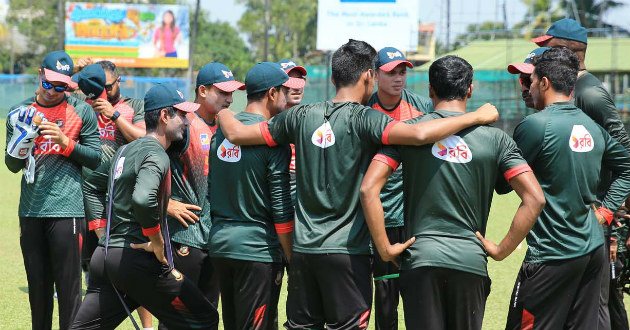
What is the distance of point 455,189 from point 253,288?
1552 mm

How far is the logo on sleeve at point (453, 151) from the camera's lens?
14.6 feet

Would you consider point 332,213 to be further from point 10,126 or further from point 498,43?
point 498,43

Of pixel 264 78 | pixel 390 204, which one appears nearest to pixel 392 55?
pixel 390 204

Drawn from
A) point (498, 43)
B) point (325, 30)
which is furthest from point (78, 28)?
point (498, 43)

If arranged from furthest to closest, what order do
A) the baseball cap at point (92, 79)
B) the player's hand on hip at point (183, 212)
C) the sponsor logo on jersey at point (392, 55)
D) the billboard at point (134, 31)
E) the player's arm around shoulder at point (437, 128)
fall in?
1. the billboard at point (134, 31)
2. the baseball cap at point (92, 79)
3. the sponsor logo on jersey at point (392, 55)
4. the player's hand on hip at point (183, 212)
5. the player's arm around shoulder at point (437, 128)

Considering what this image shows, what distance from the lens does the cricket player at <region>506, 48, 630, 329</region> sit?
493 centimetres

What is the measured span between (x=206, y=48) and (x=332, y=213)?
8156 cm

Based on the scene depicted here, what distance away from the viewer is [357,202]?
476cm

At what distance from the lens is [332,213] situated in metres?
4.78

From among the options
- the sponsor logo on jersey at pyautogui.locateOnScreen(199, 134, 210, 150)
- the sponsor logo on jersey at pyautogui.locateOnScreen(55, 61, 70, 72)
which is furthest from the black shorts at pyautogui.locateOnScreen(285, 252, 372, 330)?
the sponsor logo on jersey at pyautogui.locateOnScreen(55, 61, 70, 72)

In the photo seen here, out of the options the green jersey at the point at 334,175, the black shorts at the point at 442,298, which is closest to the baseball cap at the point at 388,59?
the green jersey at the point at 334,175

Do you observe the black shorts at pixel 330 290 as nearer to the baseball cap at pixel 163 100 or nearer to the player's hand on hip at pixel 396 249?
the player's hand on hip at pixel 396 249

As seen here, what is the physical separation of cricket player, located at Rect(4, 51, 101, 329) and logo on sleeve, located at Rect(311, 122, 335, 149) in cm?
257

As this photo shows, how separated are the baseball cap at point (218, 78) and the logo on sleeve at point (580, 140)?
2.39 meters
